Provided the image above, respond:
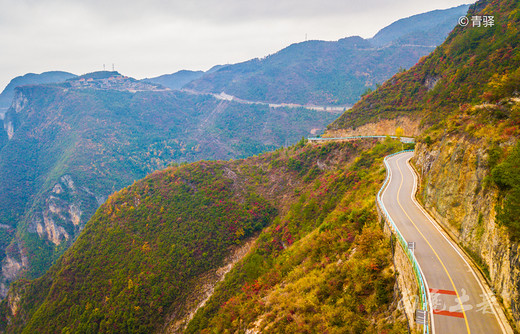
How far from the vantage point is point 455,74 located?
48688 mm

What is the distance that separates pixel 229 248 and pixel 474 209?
49.6m

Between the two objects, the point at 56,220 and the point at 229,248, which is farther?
the point at 56,220

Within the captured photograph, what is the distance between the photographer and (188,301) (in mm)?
46062

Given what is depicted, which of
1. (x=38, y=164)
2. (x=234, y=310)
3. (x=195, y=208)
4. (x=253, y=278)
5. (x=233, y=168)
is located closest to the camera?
(x=234, y=310)

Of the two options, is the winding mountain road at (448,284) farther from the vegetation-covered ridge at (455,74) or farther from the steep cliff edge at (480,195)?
the vegetation-covered ridge at (455,74)

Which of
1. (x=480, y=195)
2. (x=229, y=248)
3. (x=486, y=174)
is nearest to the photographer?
(x=480, y=195)

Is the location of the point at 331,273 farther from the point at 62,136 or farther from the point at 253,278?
the point at 62,136

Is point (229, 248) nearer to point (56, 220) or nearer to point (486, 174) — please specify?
point (486, 174)

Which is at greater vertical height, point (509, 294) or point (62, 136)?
point (62, 136)

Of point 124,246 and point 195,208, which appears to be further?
point 195,208

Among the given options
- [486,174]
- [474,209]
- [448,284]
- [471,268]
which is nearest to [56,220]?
[448,284]

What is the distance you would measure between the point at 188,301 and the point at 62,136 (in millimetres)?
204721

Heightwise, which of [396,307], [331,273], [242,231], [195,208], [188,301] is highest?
[396,307]

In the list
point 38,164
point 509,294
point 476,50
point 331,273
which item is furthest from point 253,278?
point 38,164
